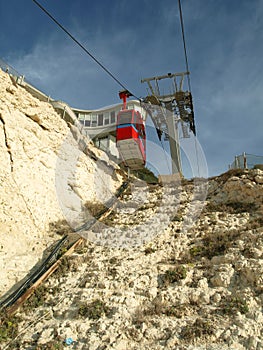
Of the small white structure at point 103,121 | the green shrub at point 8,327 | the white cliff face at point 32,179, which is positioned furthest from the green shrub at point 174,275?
the small white structure at point 103,121

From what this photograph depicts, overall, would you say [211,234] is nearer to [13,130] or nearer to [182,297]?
[182,297]

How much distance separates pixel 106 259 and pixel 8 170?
6362 millimetres

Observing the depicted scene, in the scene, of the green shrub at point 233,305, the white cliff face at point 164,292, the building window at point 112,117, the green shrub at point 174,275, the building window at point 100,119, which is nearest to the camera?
the white cliff face at point 164,292

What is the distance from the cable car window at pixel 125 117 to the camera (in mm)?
19047

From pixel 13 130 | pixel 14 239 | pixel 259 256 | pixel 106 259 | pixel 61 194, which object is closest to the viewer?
pixel 259 256

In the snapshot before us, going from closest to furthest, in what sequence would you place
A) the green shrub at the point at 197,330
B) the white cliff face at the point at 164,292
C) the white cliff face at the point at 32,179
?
1. the green shrub at the point at 197,330
2. the white cliff face at the point at 164,292
3. the white cliff face at the point at 32,179

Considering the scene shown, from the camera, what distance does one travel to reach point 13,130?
13.1 metres

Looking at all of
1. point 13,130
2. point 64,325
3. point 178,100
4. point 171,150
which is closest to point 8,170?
point 13,130

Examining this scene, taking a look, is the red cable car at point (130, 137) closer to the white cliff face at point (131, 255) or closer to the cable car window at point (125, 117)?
the cable car window at point (125, 117)

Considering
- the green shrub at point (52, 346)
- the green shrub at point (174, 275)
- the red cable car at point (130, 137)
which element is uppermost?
the red cable car at point (130, 137)

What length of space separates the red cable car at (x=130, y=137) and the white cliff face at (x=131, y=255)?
139 inches

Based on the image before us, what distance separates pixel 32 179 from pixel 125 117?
9099 millimetres

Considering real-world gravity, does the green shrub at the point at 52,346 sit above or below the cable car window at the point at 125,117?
below

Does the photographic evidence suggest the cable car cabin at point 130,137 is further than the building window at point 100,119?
No
